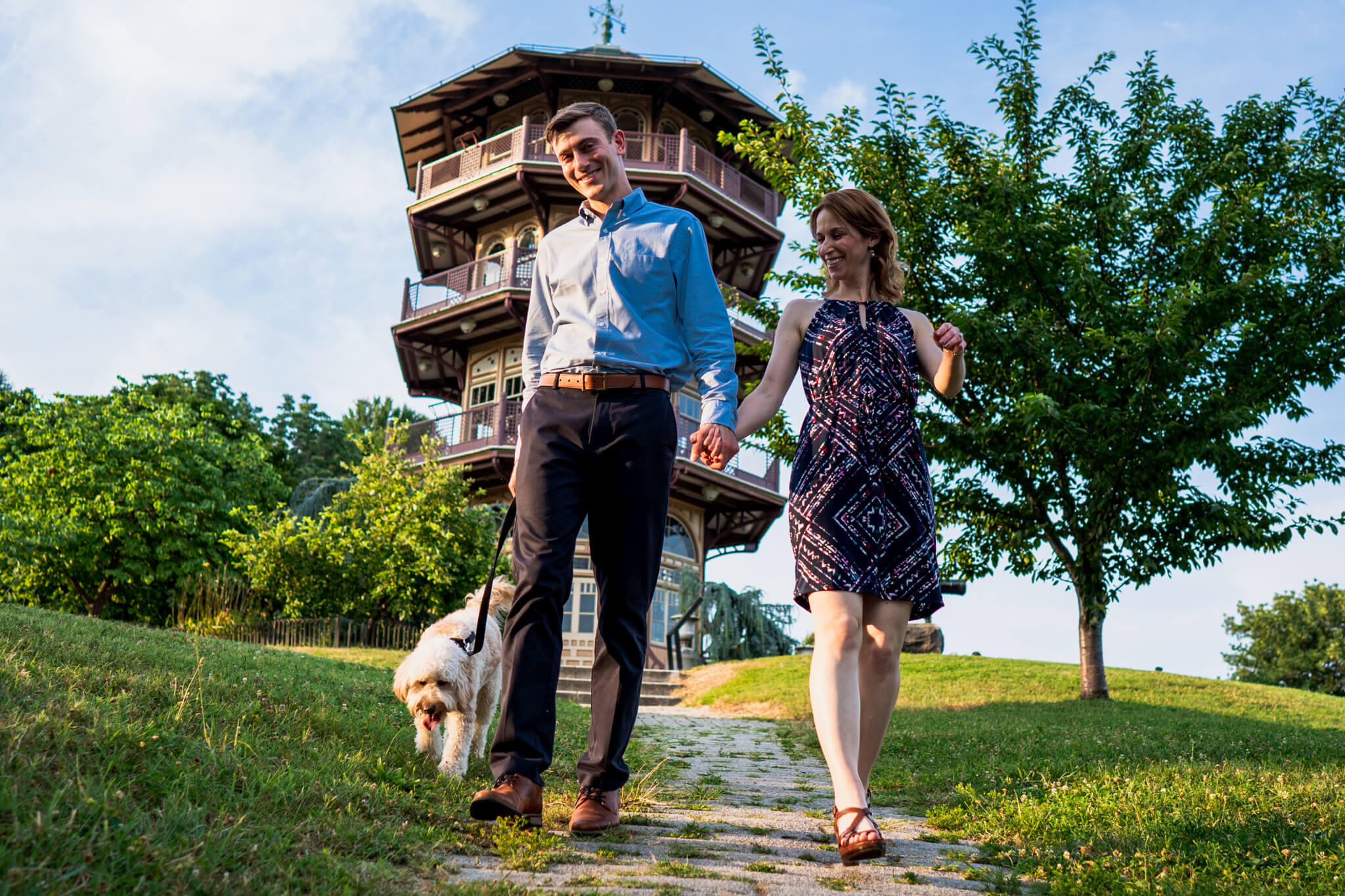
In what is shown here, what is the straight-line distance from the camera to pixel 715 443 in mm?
3363

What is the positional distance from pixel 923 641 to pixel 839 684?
641 inches

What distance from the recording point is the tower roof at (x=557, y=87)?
22.8 m

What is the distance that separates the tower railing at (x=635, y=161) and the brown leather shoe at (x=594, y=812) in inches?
808

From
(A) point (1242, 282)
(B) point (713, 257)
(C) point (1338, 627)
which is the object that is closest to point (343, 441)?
(B) point (713, 257)

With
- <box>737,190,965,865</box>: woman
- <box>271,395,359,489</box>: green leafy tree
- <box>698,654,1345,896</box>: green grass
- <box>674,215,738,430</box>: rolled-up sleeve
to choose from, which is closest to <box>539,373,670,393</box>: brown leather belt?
<box>674,215,738,430</box>: rolled-up sleeve

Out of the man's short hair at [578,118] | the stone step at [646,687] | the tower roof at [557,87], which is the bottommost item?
the stone step at [646,687]

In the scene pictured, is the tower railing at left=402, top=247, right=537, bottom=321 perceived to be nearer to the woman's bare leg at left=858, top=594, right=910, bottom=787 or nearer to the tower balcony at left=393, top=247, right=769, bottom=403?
the tower balcony at left=393, top=247, right=769, bottom=403

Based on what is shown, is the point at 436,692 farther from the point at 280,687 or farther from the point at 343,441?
the point at 343,441

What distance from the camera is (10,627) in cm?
504

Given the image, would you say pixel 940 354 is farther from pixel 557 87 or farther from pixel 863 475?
pixel 557 87

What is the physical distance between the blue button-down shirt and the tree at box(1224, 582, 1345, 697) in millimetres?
39983

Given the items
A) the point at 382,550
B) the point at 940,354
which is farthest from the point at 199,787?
the point at 382,550

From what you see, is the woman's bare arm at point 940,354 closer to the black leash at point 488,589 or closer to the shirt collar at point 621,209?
the shirt collar at point 621,209

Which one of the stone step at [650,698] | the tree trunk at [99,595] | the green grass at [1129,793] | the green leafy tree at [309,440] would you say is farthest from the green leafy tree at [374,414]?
the green grass at [1129,793]
